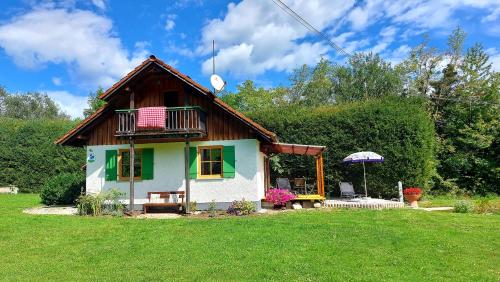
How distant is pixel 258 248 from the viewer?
8.27m

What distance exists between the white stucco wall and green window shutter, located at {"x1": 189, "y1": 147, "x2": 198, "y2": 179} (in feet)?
0.63

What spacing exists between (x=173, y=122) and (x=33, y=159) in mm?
12565

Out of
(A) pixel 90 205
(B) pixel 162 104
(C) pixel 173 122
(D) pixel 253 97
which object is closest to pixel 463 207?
(C) pixel 173 122

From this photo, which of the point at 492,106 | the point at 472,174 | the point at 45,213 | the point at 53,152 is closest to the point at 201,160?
the point at 45,213

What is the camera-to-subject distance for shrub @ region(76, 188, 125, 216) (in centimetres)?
1427

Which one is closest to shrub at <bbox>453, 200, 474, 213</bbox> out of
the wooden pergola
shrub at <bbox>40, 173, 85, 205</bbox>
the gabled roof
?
the wooden pergola

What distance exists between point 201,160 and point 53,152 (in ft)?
39.6

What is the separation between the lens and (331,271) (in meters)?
6.52

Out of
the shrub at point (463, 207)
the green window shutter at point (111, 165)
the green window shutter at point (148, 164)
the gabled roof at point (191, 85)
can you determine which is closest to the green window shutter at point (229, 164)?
the gabled roof at point (191, 85)

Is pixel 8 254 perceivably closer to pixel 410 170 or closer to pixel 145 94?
pixel 145 94

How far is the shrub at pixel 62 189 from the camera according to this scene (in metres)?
17.7

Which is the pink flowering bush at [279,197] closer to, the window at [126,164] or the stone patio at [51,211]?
the window at [126,164]

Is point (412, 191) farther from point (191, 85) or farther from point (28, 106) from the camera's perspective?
point (28, 106)

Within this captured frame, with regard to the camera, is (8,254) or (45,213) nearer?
(8,254)
